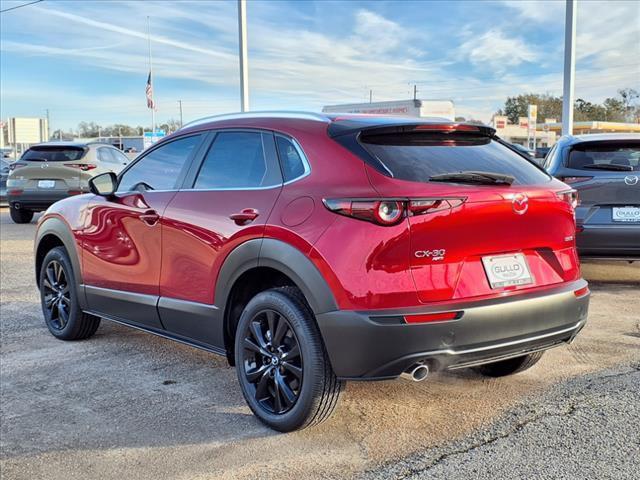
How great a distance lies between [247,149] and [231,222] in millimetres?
506

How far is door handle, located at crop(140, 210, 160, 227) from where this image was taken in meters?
4.48

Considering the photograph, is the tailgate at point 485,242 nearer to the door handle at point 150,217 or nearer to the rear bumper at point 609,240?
the door handle at point 150,217

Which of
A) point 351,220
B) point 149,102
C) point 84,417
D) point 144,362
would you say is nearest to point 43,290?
point 144,362

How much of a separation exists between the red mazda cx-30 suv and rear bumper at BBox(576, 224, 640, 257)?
2833 millimetres

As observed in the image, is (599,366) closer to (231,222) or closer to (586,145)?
(231,222)

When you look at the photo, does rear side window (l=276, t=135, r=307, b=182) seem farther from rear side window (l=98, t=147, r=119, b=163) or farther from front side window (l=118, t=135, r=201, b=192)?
rear side window (l=98, t=147, r=119, b=163)

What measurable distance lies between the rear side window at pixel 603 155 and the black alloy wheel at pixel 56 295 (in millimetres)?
5055

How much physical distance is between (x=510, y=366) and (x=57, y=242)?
392 centimetres

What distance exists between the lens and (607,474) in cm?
307

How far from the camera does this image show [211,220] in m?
3.99

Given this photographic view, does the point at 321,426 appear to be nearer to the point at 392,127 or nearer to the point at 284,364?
the point at 284,364

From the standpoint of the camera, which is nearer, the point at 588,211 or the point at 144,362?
Answer: the point at 144,362

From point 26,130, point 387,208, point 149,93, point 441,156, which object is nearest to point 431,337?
point 387,208

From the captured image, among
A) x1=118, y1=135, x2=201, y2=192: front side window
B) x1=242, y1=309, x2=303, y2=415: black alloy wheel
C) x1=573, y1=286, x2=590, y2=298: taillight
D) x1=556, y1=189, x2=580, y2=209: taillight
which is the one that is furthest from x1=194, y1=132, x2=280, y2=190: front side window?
x1=573, y1=286, x2=590, y2=298: taillight
